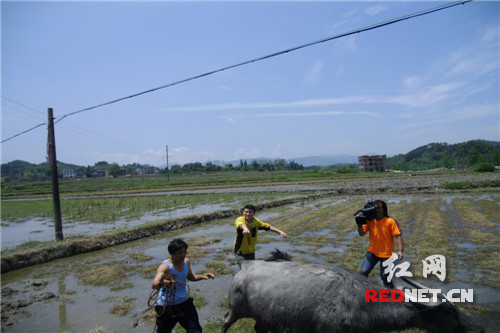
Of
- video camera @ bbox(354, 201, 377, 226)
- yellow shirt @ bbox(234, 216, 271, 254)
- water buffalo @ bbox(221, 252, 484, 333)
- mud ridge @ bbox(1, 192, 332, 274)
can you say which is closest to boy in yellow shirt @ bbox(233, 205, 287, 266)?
yellow shirt @ bbox(234, 216, 271, 254)

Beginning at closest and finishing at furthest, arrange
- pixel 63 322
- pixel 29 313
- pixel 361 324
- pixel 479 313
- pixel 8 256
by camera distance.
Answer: pixel 361 324 → pixel 479 313 → pixel 63 322 → pixel 29 313 → pixel 8 256

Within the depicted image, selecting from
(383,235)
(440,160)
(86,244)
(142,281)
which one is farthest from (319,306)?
(440,160)

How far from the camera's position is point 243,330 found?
4.73m

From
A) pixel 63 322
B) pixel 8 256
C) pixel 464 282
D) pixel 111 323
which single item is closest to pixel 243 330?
pixel 111 323

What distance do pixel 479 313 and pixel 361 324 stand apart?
3198 mm

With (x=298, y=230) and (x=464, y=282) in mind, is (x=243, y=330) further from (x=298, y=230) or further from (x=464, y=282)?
(x=298, y=230)

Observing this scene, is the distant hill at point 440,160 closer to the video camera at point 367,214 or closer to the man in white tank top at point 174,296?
the man in white tank top at point 174,296

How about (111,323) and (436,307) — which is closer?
(436,307)

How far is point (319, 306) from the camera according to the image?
12.2ft

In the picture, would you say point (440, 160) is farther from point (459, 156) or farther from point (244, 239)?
point (244, 239)

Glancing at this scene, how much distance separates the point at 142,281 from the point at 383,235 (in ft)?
19.6

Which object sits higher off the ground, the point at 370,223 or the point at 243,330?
the point at 370,223

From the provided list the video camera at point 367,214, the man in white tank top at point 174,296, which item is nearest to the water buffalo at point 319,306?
the man in white tank top at point 174,296

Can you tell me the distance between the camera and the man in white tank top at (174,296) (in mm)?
3576
